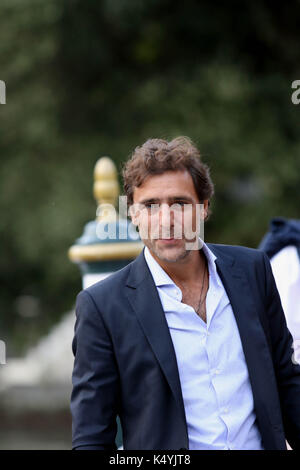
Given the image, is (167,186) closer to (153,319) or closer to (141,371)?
(153,319)

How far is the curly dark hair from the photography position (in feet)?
7.55

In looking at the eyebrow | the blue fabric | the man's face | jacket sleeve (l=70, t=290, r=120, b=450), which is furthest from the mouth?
the blue fabric

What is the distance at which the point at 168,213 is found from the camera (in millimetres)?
2273

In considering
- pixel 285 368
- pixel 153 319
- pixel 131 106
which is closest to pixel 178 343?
pixel 153 319

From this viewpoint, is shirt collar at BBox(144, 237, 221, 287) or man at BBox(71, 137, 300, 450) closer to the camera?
man at BBox(71, 137, 300, 450)

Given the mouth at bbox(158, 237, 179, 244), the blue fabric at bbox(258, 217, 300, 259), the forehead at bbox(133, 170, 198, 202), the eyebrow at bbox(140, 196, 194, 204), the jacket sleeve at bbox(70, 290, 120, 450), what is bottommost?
the jacket sleeve at bbox(70, 290, 120, 450)

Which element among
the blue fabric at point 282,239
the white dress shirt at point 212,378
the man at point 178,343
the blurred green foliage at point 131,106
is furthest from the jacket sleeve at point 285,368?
the blurred green foliage at point 131,106

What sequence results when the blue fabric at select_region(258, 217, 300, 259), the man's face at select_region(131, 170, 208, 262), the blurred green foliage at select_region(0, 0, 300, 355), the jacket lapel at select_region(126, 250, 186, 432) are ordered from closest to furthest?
the jacket lapel at select_region(126, 250, 186, 432)
the man's face at select_region(131, 170, 208, 262)
the blue fabric at select_region(258, 217, 300, 259)
the blurred green foliage at select_region(0, 0, 300, 355)

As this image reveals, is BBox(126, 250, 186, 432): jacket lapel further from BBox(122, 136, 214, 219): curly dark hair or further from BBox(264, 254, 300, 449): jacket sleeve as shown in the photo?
BBox(264, 254, 300, 449): jacket sleeve

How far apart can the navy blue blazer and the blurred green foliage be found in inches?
317

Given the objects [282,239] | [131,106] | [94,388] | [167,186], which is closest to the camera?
[94,388]

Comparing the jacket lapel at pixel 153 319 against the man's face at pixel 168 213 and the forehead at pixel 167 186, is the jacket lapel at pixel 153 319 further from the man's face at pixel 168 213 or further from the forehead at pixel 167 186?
the forehead at pixel 167 186

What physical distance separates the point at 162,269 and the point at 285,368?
47cm
